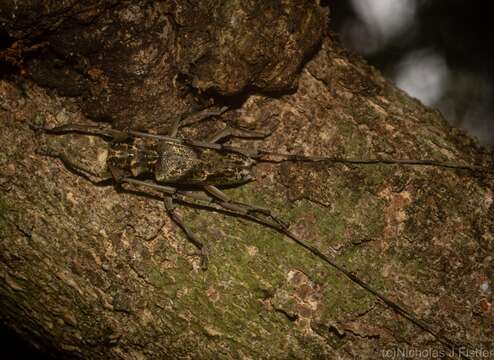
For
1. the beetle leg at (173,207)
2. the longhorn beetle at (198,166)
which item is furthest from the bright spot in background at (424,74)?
the beetle leg at (173,207)

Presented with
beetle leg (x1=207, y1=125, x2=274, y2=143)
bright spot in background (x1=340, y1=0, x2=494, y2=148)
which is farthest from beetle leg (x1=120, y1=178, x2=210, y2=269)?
bright spot in background (x1=340, y1=0, x2=494, y2=148)

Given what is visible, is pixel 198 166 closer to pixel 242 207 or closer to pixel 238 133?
pixel 238 133

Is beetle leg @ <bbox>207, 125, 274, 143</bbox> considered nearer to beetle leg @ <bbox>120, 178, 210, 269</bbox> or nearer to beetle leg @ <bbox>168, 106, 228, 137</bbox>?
beetle leg @ <bbox>168, 106, 228, 137</bbox>

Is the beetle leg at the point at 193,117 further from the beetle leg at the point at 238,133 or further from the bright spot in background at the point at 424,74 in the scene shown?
the bright spot in background at the point at 424,74

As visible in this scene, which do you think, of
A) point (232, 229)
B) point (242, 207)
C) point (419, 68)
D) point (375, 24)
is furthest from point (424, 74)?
point (232, 229)

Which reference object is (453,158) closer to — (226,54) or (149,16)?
(226,54)
